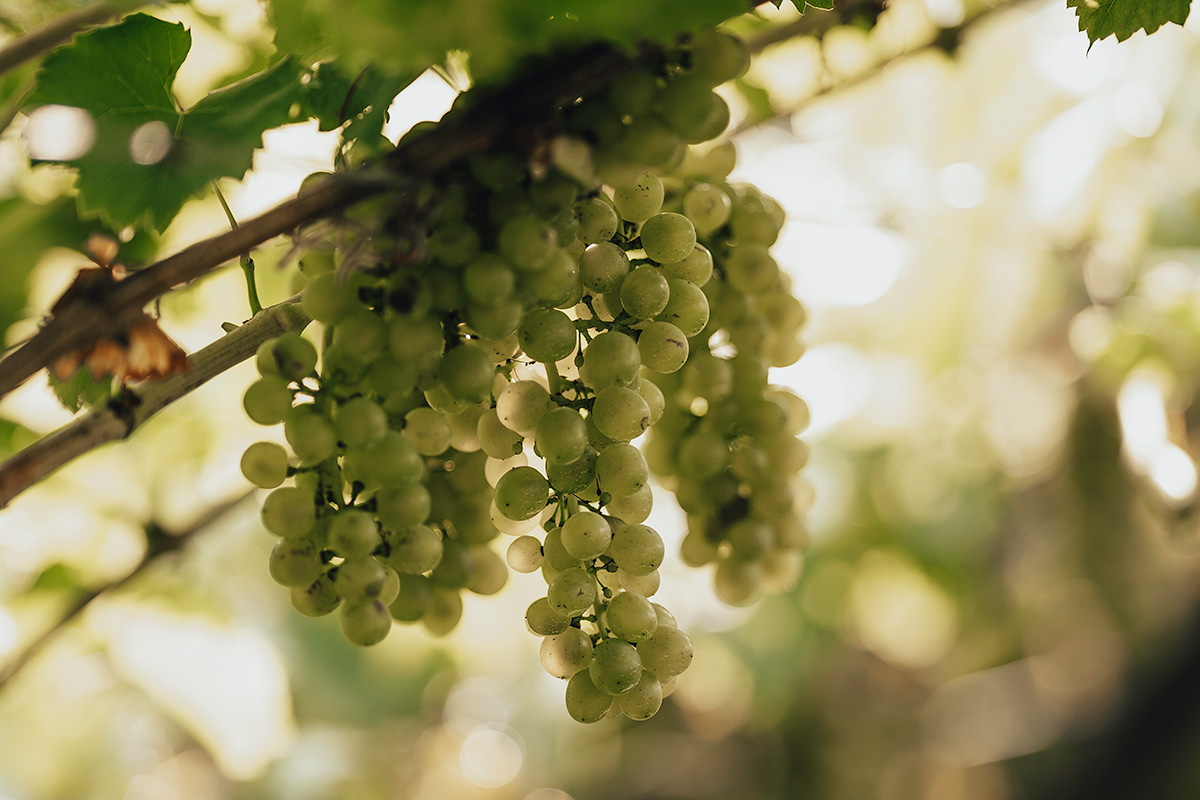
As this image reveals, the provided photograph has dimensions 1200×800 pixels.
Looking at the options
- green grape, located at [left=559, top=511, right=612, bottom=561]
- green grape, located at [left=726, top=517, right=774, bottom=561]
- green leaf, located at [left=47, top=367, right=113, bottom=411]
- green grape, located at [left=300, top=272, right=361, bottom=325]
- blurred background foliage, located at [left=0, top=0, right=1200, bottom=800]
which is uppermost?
green grape, located at [left=300, top=272, right=361, bottom=325]

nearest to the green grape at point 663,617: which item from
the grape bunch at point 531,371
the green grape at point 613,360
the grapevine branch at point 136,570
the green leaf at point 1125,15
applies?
the grape bunch at point 531,371

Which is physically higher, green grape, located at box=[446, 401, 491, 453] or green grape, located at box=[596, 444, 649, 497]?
green grape, located at box=[446, 401, 491, 453]

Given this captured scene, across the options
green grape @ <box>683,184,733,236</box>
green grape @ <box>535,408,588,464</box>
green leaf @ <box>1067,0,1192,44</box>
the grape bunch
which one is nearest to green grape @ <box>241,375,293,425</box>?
the grape bunch

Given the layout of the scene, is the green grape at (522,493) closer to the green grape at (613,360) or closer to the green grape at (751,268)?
the green grape at (613,360)

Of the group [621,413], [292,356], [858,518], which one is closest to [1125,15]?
[621,413]

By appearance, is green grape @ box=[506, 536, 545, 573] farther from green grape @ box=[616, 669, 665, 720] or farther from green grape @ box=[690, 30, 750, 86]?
green grape @ box=[690, 30, 750, 86]

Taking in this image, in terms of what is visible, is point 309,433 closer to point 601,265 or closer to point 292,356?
point 292,356
